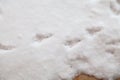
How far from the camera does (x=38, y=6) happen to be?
1.09m

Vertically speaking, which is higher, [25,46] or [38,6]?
[38,6]

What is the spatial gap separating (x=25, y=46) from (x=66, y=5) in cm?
23

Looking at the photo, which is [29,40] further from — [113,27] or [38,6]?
[113,27]

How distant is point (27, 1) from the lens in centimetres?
110

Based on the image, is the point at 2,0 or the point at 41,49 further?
the point at 2,0

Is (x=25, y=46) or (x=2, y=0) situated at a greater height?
(x=2, y=0)

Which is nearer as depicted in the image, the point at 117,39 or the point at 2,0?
the point at 117,39

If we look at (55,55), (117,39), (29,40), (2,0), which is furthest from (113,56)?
(2,0)

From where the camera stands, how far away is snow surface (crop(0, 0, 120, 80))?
97cm

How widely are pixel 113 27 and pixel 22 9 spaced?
0.36 metres

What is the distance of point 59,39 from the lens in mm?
1017

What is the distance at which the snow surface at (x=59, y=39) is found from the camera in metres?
0.97

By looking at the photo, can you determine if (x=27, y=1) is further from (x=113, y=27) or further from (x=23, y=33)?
(x=113, y=27)

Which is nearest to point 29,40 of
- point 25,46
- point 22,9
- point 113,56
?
point 25,46
